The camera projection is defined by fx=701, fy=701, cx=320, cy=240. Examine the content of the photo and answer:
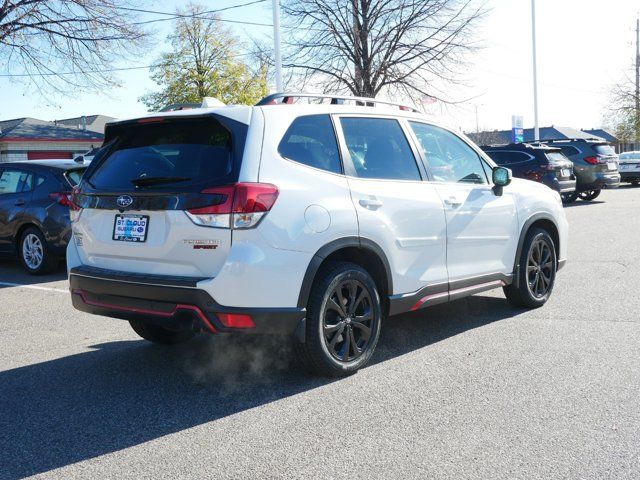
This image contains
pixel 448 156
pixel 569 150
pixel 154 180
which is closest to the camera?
pixel 154 180

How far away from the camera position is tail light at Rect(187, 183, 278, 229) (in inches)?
159

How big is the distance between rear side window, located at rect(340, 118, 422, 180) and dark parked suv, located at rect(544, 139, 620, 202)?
16948mm

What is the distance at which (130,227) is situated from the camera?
175 inches

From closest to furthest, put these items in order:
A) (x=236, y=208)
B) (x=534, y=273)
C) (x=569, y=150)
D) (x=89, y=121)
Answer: (x=236, y=208) → (x=534, y=273) → (x=569, y=150) → (x=89, y=121)

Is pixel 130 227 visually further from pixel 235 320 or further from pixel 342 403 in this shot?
pixel 342 403

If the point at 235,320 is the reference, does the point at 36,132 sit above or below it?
above

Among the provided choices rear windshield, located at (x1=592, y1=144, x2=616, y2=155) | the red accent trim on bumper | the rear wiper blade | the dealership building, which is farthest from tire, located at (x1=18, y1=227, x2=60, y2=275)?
the dealership building

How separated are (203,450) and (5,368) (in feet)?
7.59

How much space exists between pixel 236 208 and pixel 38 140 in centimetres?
3939

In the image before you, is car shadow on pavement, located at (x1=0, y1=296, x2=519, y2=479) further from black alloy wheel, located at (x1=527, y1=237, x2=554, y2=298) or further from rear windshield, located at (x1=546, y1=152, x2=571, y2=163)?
rear windshield, located at (x1=546, y1=152, x2=571, y2=163)

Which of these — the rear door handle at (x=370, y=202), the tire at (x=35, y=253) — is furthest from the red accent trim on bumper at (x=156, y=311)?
the tire at (x=35, y=253)

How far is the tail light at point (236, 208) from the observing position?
13.2ft

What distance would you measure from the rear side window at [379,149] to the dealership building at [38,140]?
36.7 metres

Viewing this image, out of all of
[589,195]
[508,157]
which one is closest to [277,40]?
[508,157]
